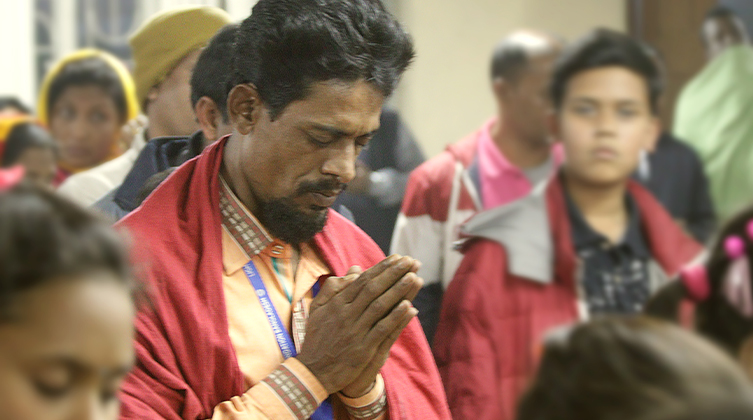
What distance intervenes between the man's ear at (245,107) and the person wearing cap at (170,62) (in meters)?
0.44

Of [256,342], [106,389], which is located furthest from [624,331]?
[256,342]

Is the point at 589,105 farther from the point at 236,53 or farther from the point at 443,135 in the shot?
the point at 236,53

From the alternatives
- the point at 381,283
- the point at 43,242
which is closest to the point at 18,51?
the point at 381,283

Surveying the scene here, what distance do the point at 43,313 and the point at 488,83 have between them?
1626 mm

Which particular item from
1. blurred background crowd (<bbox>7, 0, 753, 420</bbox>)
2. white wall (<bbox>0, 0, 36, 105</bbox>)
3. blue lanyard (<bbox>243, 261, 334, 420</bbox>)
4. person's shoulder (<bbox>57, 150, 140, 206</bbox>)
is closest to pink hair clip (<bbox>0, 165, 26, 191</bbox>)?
blurred background crowd (<bbox>7, 0, 753, 420</bbox>)

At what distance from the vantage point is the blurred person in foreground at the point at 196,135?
1.62m

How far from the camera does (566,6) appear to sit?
223 centimetres

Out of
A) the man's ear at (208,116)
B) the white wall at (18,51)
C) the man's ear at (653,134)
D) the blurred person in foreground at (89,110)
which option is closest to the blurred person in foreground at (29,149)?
the blurred person in foreground at (89,110)

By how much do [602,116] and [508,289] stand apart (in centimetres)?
41

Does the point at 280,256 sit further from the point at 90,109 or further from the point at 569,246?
the point at 90,109

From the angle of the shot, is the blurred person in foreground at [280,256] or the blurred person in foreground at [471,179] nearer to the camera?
the blurred person in foreground at [280,256]

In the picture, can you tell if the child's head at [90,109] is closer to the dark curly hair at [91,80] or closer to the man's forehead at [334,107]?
the dark curly hair at [91,80]

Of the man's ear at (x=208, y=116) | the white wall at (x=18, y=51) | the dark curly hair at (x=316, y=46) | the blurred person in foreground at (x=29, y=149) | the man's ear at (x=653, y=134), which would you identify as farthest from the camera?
the white wall at (x=18, y=51)

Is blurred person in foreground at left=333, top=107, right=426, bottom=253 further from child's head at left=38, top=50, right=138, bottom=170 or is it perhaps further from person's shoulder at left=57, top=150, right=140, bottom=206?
child's head at left=38, top=50, right=138, bottom=170
